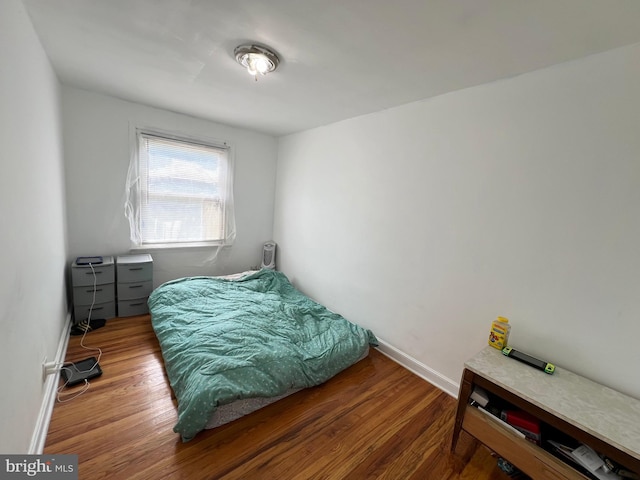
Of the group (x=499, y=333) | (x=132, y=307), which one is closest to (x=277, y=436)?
(x=499, y=333)

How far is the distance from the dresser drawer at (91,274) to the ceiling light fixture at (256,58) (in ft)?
7.60

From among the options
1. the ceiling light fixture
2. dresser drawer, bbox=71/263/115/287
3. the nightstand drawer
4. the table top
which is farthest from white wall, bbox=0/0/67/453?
the table top

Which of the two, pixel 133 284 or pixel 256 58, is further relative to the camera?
pixel 133 284

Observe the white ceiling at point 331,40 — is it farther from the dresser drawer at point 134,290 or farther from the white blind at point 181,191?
the dresser drawer at point 134,290

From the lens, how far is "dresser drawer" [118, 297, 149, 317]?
2713 mm

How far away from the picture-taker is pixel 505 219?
1.67 m

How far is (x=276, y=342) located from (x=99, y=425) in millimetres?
1108

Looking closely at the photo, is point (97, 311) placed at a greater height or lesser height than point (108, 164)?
lesser

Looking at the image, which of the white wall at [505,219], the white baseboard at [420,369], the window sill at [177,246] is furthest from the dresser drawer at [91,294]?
the white baseboard at [420,369]

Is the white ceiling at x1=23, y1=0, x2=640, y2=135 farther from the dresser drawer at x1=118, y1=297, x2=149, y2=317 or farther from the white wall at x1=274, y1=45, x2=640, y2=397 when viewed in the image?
the dresser drawer at x1=118, y1=297, x2=149, y2=317

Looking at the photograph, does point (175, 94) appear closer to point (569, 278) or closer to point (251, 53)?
point (251, 53)

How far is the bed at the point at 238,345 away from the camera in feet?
5.14

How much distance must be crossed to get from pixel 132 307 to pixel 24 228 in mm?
1778

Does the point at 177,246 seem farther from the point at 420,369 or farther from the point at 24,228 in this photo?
the point at 420,369
